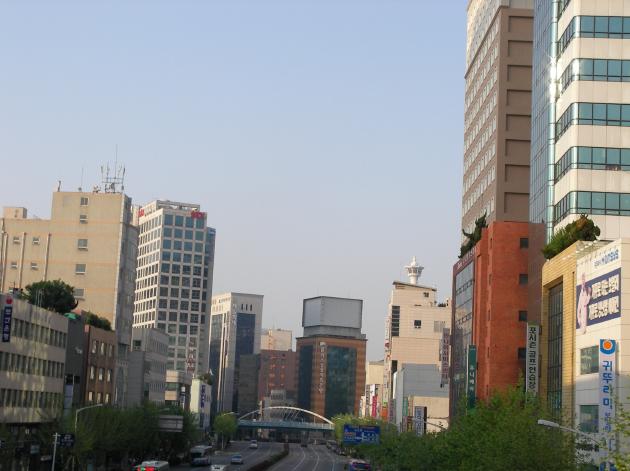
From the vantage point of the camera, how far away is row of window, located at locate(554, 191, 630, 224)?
313 feet

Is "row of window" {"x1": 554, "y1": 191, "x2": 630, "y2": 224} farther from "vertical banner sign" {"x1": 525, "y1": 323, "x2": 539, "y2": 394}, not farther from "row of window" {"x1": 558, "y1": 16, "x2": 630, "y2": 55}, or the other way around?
"row of window" {"x1": 558, "y1": 16, "x2": 630, "y2": 55}

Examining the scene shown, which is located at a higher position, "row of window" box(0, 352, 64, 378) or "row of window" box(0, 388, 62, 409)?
"row of window" box(0, 352, 64, 378)

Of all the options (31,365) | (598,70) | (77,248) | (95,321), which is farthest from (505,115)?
(77,248)

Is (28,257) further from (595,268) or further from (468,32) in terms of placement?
(595,268)

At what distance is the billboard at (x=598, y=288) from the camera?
72750 millimetres

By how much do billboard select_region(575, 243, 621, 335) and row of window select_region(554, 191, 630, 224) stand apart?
1511cm

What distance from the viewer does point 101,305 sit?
17475 centimetres

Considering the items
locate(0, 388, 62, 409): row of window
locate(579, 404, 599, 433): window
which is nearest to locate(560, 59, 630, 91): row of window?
locate(579, 404, 599, 433): window

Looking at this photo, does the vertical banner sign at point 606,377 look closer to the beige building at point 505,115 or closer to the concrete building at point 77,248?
the beige building at point 505,115

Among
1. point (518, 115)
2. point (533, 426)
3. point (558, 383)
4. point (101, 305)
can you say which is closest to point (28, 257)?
point (101, 305)

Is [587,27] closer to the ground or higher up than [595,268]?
higher up

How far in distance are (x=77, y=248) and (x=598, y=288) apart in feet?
368

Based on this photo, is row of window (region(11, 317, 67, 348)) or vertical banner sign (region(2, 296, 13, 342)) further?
row of window (region(11, 317, 67, 348))

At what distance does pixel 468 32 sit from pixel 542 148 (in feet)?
202
